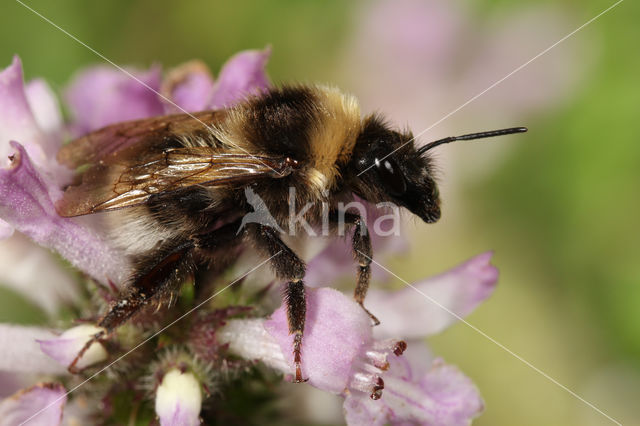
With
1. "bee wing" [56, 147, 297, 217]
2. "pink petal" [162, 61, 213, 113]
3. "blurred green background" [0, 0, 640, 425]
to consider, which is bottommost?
"blurred green background" [0, 0, 640, 425]

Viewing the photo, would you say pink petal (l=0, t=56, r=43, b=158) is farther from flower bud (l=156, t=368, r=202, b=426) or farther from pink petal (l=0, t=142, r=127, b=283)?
flower bud (l=156, t=368, r=202, b=426)

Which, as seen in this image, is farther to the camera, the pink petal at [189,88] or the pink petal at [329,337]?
the pink petal at [189,88]

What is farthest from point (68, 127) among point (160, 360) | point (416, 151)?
point (416, 151)

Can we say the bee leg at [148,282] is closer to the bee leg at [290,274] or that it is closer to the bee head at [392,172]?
the bee leg at [290,274]

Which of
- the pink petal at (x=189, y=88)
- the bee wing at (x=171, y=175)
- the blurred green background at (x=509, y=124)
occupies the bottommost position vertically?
the blurred green background at (x=509, y=124)

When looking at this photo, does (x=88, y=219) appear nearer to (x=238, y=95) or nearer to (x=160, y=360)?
(x=160, y=360)

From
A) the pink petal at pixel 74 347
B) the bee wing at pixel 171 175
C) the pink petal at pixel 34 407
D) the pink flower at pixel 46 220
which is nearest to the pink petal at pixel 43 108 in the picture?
the pink flower at pixel 46 220

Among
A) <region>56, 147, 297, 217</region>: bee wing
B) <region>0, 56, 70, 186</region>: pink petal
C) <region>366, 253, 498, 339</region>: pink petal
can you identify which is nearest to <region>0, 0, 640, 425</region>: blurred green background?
<region>366, 253, 498, 339</region>: pink petal
